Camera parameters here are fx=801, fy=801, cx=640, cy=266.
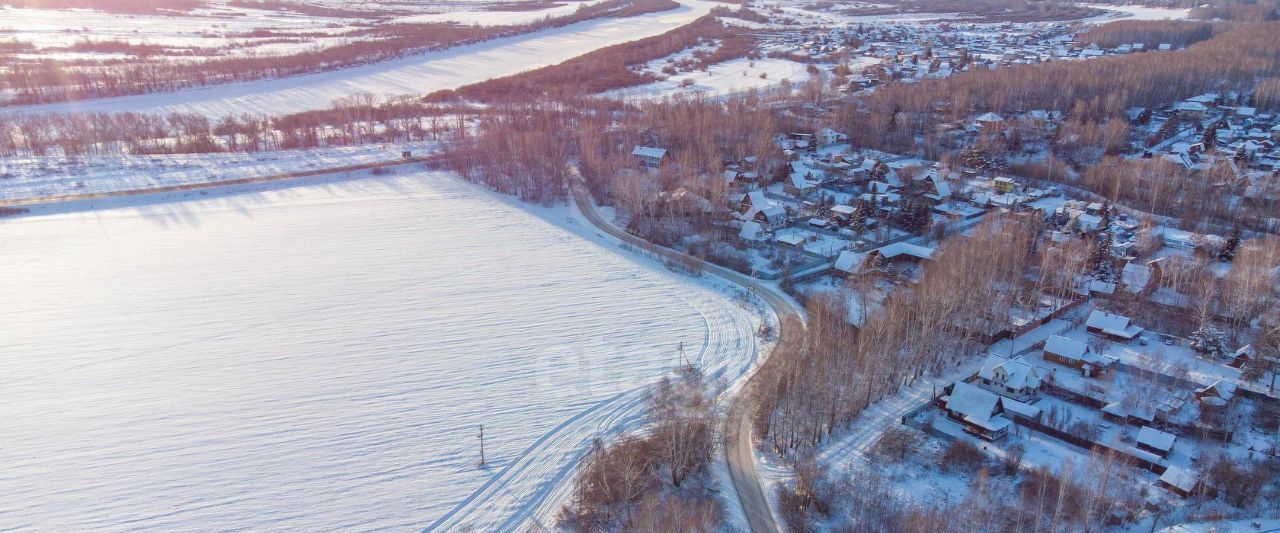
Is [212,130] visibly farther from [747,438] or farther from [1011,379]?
[1011,379]

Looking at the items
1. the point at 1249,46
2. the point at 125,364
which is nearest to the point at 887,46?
the point at 1249,46

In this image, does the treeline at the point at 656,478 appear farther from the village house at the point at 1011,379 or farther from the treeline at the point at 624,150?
the treeline at the point at 624,150

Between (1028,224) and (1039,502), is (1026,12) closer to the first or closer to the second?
(1028,224)

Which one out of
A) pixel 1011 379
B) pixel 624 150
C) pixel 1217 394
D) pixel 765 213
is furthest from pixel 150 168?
pixel 1217 394

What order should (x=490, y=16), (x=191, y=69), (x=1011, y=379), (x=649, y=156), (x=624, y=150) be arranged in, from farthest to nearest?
1. (x=490, y=16)
2. (x=191, y=69)
3. (x=624, y=150)
4. (x=649, y=156)
5. (x=1011, y=379)

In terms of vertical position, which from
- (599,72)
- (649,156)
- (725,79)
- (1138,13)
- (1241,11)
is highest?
(1241,11)

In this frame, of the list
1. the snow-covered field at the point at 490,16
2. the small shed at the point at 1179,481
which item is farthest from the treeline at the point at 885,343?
the snow-covered field at the point at 490,16

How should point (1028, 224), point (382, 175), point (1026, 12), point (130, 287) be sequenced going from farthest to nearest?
point (1026, 12) → point (382, 175) → point (1028, 224) → point (130, 287)
